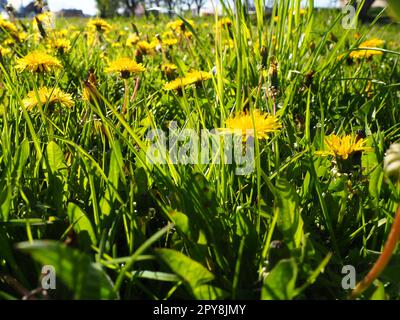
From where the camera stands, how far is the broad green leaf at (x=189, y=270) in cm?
45

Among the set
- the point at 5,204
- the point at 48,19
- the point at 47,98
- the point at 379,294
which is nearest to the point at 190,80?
the point at 47,98

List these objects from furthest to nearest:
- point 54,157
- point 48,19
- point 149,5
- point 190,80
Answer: point 149,5 < point 48,19 < point 190,80 < point 54,157

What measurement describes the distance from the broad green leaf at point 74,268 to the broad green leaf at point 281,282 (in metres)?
0.15

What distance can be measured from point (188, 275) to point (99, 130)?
41 cm

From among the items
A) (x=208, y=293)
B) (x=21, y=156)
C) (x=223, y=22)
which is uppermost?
(x=223, y=22)

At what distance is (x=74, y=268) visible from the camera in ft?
1.17

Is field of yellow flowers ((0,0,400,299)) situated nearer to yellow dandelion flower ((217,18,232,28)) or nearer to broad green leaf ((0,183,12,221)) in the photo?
broad green leaf ((0,183,12,221))

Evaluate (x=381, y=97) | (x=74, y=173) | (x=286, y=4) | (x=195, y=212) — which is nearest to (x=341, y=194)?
(x=195, y=212)

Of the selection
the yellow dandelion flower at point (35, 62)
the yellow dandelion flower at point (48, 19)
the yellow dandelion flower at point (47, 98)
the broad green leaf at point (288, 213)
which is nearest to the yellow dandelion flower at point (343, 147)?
the broad green leaf at point (288, 213)

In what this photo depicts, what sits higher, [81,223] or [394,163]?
[394,163]

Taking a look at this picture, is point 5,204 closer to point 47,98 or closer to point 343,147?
point 47,98

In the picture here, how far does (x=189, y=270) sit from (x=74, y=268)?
143 mm

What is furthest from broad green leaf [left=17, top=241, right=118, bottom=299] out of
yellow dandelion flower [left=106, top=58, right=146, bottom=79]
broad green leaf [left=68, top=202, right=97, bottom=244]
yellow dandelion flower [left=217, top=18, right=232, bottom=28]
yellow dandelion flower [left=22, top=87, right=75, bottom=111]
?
yellow dandelion flower [left=217, top=18, right=232, bottom=28]

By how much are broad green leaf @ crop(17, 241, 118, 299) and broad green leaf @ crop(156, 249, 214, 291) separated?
0.23ft
